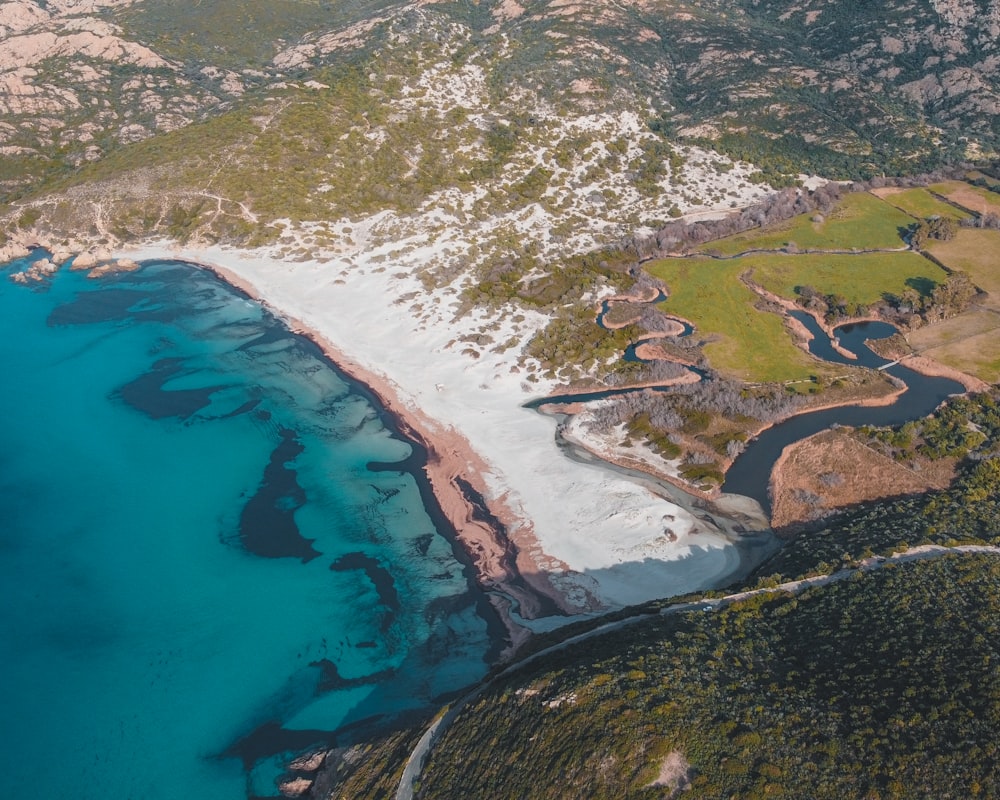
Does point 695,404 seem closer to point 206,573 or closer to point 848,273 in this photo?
point 848,273

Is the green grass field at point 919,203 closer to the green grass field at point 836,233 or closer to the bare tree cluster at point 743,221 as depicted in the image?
the green grass field at point 836,233

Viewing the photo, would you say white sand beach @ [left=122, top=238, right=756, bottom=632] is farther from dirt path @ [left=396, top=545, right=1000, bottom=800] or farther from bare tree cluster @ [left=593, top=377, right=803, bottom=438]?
bare tree cluster @ [left=593, top=377, right=803, bottom=438]

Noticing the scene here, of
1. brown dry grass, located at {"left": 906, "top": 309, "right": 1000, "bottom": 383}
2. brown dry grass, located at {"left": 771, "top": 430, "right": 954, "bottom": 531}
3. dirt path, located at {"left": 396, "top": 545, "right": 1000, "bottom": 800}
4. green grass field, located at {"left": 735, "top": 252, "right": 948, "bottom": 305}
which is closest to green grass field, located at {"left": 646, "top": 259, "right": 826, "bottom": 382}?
green grass field, located at {"left": 735, "top": 252, "right": 948, "bottom": 305}

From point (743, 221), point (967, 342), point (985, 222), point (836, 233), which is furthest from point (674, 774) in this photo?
point (985, 222)

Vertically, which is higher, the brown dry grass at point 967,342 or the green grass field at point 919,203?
the green grass field at point 919,203

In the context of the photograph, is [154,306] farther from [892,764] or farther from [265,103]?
[892,764]

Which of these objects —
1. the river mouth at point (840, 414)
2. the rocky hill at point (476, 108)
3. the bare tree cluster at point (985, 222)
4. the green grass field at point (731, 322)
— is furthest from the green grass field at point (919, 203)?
the river mouth at point (840, 414)
